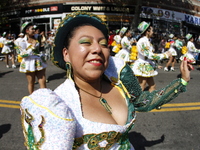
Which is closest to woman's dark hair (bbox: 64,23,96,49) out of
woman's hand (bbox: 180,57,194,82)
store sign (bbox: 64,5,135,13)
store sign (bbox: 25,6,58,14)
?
woman's hand (bbox: 180,57,194,82)

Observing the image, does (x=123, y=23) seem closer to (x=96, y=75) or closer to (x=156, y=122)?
(x=156, y=122)

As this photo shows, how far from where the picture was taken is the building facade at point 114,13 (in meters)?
19.6

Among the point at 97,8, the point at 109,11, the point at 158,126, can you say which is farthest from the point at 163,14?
the point at 158,126

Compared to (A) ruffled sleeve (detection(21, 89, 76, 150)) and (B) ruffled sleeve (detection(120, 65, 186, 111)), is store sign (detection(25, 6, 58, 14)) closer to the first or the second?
(B) ruffled sleeve (detection(120, 65, 186, 111))

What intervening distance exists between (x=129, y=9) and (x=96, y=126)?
20505 mm

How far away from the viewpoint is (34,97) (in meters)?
1.06

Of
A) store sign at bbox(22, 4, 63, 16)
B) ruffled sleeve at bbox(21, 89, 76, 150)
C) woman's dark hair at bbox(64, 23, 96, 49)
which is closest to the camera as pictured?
ruffled sleeve at bbox(21, 89, 76, 150)

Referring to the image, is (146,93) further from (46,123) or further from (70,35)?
(46,123)

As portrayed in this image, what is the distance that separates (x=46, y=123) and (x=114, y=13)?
787 inches

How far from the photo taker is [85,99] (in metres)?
1.37

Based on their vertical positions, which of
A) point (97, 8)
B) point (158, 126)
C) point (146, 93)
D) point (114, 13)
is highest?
point (97, 8)

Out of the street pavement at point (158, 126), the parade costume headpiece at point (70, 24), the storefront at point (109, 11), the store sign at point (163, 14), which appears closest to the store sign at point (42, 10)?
the storefront at point (109, 11)

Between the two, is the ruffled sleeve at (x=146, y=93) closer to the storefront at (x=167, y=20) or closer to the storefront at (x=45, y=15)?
the storefront at (x=45, y=15)

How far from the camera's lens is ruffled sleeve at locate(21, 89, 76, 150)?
969mm
